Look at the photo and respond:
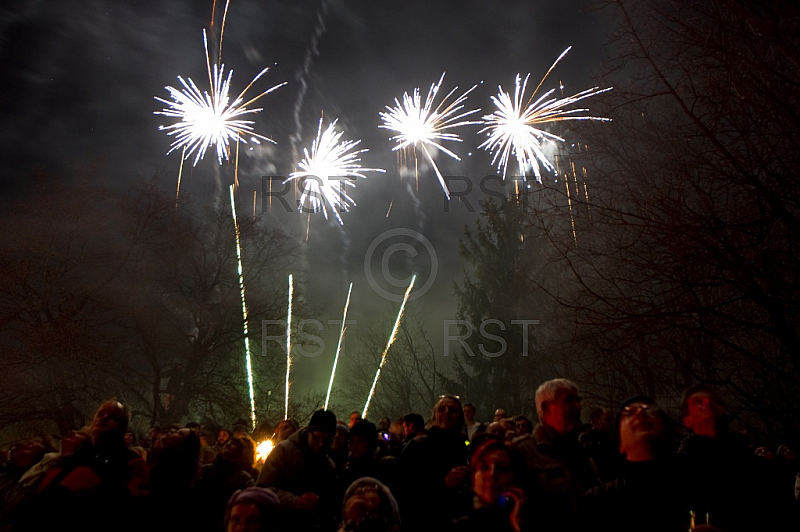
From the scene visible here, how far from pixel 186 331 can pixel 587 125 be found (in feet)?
59.5

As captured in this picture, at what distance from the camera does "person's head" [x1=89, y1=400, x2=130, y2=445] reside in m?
3.84

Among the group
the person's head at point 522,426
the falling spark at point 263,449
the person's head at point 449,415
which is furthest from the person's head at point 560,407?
the falling spark at point 263,449

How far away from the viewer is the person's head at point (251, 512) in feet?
11.3

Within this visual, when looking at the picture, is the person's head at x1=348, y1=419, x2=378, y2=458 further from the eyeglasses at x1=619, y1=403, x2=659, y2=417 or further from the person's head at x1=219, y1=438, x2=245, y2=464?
the eyeglasses at x1=619, y1=403, x2=659, y2=417

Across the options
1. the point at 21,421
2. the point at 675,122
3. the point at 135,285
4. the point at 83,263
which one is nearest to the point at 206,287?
the point at 135,285

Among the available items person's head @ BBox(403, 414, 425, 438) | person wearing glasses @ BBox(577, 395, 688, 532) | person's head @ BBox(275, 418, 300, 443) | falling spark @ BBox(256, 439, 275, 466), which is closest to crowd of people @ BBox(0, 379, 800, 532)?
person wearing glasses @ BBox(577, 395, 688, 532)

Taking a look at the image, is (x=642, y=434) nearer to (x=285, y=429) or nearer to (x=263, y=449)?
(x=285, y=429)

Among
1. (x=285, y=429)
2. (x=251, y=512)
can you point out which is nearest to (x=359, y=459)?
(x=251, y=512)

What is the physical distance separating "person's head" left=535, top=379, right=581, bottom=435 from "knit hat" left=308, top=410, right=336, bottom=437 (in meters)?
2.31

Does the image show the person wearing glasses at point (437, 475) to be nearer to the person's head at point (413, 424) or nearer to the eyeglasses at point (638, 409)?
the person's head at point (413, 424)

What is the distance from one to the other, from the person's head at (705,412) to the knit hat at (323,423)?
322 cm

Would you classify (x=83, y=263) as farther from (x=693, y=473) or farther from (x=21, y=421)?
(x=693, y=473)

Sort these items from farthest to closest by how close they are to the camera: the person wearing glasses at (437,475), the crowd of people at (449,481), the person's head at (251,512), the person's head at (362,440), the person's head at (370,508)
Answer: the person's head at (362,440), the person wearing glasses at (437,475), the person's head at (251,512), the person's head at (370,508), the crowd of people at (449,481)

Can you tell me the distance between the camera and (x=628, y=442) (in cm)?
278
